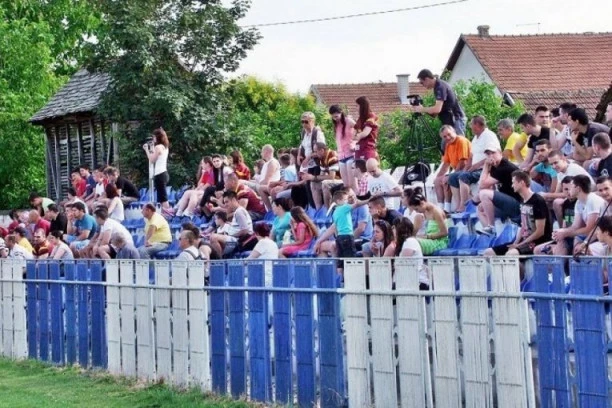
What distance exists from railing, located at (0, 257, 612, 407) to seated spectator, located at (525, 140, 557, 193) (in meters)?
→ 3.92

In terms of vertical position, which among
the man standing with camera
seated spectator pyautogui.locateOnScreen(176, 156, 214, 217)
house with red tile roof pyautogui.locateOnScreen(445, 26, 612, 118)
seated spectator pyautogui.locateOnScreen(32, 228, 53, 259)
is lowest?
seated spectator pyautogui.locateOnScreen(32, 228, 53, 259)

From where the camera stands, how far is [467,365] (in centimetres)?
1201

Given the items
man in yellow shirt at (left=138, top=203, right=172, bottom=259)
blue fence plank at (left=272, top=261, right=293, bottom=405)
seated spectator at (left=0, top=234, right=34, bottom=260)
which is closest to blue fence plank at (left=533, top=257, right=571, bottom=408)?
blue fence plank at (left=272, top=261, right=293, bottom=405)

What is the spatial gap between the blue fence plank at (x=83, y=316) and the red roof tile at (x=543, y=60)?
1639 inches

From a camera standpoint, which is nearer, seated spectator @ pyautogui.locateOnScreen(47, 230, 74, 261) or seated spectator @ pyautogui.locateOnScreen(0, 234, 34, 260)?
seated spectator @ pyautogui.locateOnScreen(47, 230, 74, 261)

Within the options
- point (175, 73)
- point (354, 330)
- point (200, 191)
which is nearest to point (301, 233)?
point (200, 191)

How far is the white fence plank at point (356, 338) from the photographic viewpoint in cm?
1341

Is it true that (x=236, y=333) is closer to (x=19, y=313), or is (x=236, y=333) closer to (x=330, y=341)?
(x=330, y=341)


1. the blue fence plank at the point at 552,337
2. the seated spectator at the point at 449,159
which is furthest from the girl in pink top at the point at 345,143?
the blue fence plank at the point at 552,337

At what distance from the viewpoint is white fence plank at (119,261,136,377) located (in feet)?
60.2

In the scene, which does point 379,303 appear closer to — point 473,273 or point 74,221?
point 473,273

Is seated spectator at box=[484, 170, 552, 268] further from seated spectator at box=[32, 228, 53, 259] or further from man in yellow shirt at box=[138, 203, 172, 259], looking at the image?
seated spectator at box=[32, 228, 53, 259]

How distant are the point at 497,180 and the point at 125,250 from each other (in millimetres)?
6501

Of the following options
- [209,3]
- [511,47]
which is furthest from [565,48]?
[209,3]
